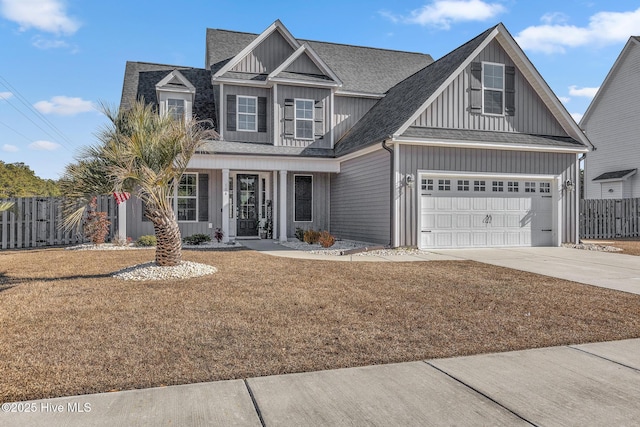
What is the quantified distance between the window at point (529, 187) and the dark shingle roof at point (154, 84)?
11247 mm

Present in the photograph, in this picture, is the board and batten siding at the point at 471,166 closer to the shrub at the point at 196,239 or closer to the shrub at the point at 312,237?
→ the shrub at the point at 312,237

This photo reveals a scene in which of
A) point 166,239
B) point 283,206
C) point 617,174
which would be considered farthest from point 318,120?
point 617,174

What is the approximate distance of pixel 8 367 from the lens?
353 centimetres

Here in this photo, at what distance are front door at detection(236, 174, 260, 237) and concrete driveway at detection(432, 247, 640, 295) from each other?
23.8 feet

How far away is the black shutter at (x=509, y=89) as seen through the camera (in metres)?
13.8

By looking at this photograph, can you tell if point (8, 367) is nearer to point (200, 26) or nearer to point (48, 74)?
point (200, 26)

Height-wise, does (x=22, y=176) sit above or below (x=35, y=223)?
above

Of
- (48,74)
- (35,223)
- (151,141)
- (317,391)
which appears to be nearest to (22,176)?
(48,74)

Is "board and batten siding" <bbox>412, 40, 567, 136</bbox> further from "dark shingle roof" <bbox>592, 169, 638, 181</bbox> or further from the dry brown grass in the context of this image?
"dark shingle roof" <bbox>592, 169, 638, 181</bbox>

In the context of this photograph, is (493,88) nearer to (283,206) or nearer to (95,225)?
(283,206)

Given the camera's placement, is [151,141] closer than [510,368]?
No

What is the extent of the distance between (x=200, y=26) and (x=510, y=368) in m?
19.9

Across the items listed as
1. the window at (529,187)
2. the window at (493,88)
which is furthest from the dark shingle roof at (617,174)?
the window at (493,88)

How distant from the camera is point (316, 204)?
17156 millimetres
